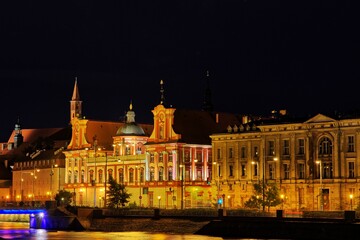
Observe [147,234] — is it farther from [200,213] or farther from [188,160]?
[188,160]

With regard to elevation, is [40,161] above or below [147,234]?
above

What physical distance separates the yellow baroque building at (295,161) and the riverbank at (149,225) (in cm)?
1490

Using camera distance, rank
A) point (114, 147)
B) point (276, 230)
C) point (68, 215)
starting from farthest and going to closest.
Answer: point (114, 147) < point (68, 215) < point (276, 230)

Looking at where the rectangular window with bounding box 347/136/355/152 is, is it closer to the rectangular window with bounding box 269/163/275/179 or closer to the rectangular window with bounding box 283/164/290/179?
the rectangular window with bounding box 283/164/290/179

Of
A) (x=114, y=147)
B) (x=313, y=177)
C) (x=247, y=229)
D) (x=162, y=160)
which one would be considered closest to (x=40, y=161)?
(x=114, y=147)

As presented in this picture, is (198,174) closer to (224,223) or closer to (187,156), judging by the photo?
(187,156)

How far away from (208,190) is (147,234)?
39.8 m

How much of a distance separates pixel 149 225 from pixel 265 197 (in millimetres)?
16567

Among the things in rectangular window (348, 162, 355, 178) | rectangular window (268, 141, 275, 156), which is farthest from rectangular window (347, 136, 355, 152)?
rectangular window (268, 141, 275, 156)

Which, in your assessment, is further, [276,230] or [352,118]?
[352,118]

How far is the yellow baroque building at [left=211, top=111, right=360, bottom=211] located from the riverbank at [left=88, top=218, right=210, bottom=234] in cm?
1490

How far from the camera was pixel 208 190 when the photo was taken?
5960 inches

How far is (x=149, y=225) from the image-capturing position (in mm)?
117750

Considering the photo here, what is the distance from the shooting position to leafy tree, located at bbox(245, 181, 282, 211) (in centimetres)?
12118
